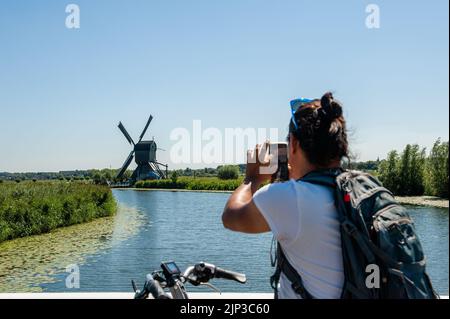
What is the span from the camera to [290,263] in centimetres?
117

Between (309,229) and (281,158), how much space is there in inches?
10.9

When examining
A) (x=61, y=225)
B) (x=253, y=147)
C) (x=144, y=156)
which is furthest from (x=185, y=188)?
(x=253, y=147)

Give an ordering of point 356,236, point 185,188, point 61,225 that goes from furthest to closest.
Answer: point 185,188
point 61,225
point 356,236

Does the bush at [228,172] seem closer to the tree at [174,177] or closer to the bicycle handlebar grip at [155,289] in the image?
the tree at [174,177]

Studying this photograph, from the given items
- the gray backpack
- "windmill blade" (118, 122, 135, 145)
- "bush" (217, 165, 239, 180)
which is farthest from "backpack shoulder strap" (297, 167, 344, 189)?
"windmill blade" (118, 122, 135, 145)

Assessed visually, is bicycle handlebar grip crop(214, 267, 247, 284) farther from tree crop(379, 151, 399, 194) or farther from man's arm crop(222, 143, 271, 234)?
tree crop(379, 151, 399, 194)

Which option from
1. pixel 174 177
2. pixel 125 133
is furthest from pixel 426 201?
pixel 125 133

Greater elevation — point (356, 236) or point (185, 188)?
point (356, 236)

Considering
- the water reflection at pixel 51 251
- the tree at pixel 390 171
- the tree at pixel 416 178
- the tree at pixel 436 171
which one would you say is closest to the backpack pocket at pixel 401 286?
the water reflection at pixel 51 251

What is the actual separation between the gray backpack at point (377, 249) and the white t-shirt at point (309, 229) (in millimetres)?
23

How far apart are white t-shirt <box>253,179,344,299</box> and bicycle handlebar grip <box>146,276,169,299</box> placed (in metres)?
0.35
